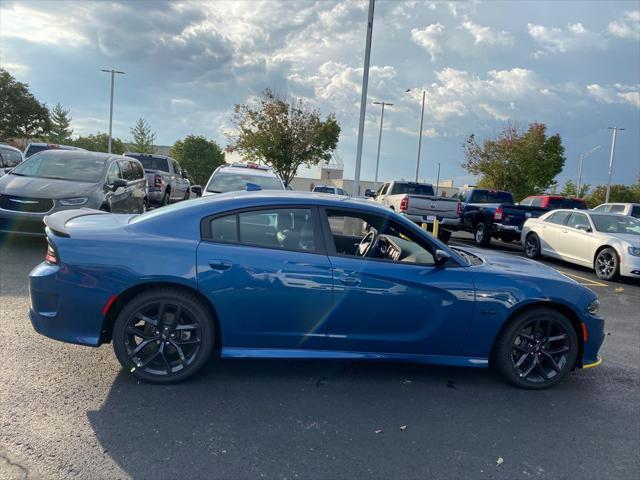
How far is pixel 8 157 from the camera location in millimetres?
14070

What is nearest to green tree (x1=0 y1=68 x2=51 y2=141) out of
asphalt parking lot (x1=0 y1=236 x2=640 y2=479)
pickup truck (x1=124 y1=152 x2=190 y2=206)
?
pickup truck (x1=124 y1=152 x2=190 y2=206)

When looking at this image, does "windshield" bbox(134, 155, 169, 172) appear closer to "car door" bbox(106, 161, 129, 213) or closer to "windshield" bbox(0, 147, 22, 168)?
"windshield" bbox(0, 147, 22, 168)

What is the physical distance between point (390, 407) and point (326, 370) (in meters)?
0.81

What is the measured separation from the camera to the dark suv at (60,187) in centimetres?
813

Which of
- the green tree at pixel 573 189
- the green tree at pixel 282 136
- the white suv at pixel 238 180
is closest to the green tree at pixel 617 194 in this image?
the green tree at pixel 573 189

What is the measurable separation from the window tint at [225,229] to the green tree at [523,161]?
32.0 m

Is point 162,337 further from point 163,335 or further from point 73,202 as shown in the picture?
point 73,202

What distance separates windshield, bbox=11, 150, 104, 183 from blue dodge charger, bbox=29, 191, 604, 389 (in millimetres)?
5397

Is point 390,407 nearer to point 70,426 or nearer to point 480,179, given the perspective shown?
point 70,426

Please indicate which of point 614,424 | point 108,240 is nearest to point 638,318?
point 614,424

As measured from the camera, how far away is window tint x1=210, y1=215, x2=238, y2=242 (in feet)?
13.0

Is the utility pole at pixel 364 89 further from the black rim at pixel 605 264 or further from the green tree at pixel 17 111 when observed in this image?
the green tree at pixel 17 111

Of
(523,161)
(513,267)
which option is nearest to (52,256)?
(513,267)

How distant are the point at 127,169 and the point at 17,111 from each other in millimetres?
36734
